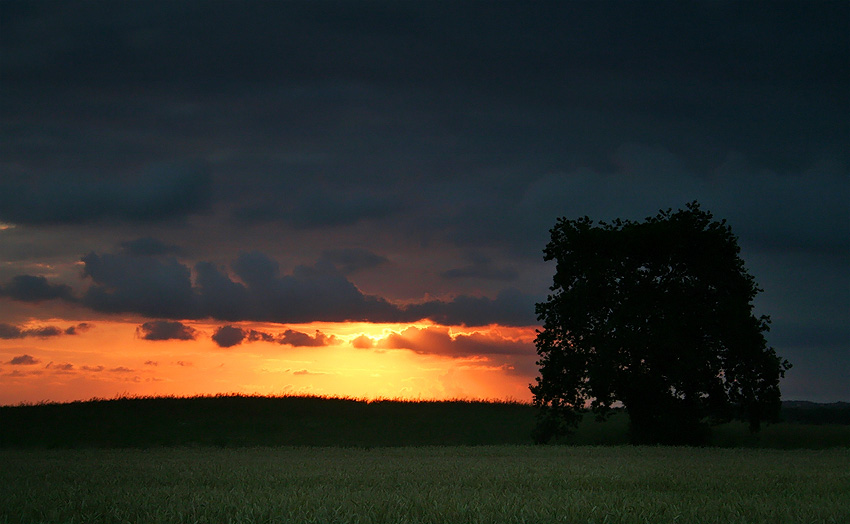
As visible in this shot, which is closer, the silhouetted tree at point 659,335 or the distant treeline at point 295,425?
the silhouetted tree at point 659,335

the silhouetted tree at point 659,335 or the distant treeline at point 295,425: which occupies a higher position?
the silhouetted tree at point 659,335

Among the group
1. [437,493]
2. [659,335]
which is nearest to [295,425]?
[659,335]

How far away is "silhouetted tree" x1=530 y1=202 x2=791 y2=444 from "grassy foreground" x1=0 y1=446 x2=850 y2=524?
42.4 ft

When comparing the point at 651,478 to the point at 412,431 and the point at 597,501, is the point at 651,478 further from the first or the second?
the point at 412,431

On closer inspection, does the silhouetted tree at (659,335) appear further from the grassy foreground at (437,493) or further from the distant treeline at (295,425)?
the grassy foreground at (437,493)

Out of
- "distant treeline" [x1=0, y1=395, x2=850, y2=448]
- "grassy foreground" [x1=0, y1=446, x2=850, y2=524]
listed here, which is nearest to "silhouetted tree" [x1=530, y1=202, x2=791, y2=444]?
"distant treeline" [x1=0, y1=395, x2=850, y2=448]

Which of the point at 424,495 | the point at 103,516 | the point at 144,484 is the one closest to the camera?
the point at 103,516

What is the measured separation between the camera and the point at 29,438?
39500 mm

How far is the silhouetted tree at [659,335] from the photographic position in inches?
1294

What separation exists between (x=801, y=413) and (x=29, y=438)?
6524cm

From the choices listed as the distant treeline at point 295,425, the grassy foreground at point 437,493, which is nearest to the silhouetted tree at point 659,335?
the distant treeline at point 295,425

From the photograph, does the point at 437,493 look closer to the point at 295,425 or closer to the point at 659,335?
the point at 659,335

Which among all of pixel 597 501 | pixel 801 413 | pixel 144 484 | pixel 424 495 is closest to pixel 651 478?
pixel 597 501

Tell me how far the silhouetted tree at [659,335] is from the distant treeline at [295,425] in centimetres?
381
